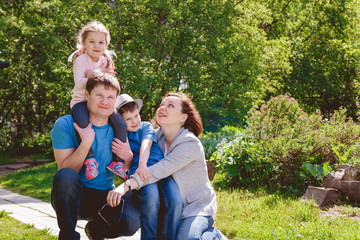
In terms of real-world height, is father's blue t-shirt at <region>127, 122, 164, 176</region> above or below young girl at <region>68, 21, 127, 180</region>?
below

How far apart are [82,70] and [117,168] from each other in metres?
1.08

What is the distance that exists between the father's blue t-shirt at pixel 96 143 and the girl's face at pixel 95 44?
0.91 m

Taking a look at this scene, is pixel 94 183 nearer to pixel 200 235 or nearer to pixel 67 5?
pixel 200 235

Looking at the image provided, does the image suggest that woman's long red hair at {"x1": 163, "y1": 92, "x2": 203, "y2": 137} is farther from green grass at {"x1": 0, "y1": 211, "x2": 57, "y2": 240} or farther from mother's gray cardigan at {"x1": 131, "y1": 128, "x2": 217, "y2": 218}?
green grass at {"x1": 0, "y1": 211, "x2": 57, "y2": 240}

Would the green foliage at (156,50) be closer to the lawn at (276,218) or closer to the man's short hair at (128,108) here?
the lawn at (276,218)

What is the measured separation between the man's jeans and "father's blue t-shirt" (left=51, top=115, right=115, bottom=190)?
0.26 ft

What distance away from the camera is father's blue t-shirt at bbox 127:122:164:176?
321 centimetres

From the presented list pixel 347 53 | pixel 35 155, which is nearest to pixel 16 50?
pixel 35 155

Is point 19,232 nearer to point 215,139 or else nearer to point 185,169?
point 185,169

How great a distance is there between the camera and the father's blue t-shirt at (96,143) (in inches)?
115

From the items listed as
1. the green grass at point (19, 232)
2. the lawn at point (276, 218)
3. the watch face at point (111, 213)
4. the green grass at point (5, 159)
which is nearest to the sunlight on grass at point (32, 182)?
the green grass at point (19, 232)

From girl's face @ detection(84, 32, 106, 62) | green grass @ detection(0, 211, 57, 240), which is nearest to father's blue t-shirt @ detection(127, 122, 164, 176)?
girl's face @ detection(84, 32, 106, 62)

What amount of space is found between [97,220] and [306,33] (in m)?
17.5

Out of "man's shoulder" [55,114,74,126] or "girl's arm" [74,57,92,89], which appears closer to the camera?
"man's shoulder" [55,114,74,126]
